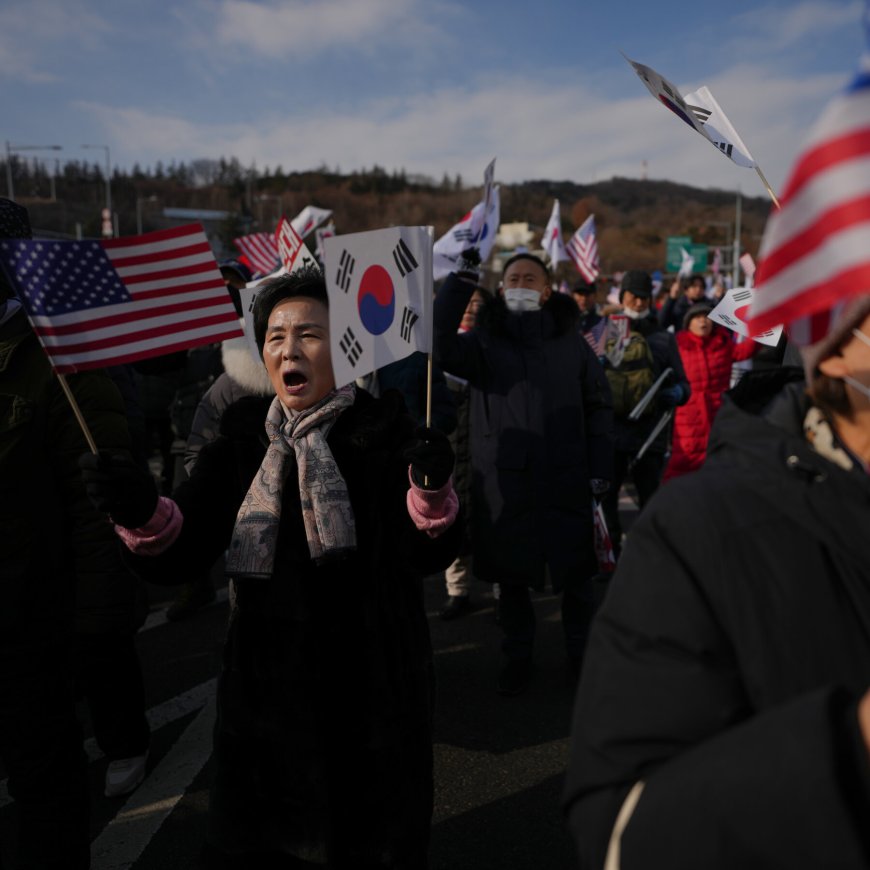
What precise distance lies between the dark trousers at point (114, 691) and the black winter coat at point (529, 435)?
1.59 meters

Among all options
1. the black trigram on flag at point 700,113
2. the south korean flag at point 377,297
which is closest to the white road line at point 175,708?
the south korean flag at point 377,297

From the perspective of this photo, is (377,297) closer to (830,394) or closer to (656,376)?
(830,394)

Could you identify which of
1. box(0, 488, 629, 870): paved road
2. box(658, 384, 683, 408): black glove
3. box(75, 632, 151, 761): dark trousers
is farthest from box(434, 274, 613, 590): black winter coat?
box(658, 384, 683, 408): black glove

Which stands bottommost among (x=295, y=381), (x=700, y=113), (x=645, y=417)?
(x=645, y=417)

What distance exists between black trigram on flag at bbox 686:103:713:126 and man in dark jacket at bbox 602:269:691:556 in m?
2.85

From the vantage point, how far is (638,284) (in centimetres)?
615

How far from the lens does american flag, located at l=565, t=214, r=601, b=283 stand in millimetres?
10508

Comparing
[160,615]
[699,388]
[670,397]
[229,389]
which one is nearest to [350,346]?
[229,389]

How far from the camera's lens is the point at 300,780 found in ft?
6.14

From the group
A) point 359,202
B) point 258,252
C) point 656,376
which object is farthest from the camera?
point 359,202

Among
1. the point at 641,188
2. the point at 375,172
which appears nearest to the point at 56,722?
the point at 375,172

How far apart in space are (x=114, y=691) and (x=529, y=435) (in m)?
2.00

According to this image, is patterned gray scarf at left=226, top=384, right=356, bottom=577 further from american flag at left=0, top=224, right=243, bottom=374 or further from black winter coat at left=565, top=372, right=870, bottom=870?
black winter coat at left=565, top=372, right=870, bottom=870

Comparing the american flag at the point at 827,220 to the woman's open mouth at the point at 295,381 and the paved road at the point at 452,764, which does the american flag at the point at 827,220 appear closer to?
the woman's open mouth at the point at 295,381
